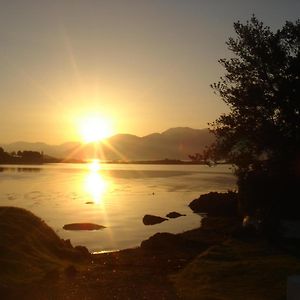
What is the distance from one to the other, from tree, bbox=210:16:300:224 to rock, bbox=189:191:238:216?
2535 centimetres

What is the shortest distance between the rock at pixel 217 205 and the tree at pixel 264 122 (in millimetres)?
25353

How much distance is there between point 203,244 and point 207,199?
37412 millimetres

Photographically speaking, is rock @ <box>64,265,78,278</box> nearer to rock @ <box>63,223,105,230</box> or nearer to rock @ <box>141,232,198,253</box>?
rock @ <box>141,232,198,253</box>

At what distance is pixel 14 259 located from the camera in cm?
1970

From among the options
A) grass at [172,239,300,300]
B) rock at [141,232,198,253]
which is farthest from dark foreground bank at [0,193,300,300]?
rock at [141,232,198,253]

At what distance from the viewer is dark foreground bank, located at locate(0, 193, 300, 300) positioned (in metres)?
15.8

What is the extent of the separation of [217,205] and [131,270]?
1769 inches

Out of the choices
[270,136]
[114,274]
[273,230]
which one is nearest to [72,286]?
[114,274]

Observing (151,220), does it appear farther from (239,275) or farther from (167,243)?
(239,275)

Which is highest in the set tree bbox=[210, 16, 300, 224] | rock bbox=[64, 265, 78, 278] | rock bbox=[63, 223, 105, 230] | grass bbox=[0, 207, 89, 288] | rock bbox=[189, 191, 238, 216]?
tree bbox=[210, 16, 300, 224]

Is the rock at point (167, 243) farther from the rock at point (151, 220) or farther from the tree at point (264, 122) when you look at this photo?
the rock at point (151, 220)

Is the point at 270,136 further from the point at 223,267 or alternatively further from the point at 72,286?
the point at 72,286

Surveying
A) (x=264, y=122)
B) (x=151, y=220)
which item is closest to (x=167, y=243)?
(x=264, y=122)

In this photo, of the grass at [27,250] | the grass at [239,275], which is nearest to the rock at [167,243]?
the grass at [27,250]
